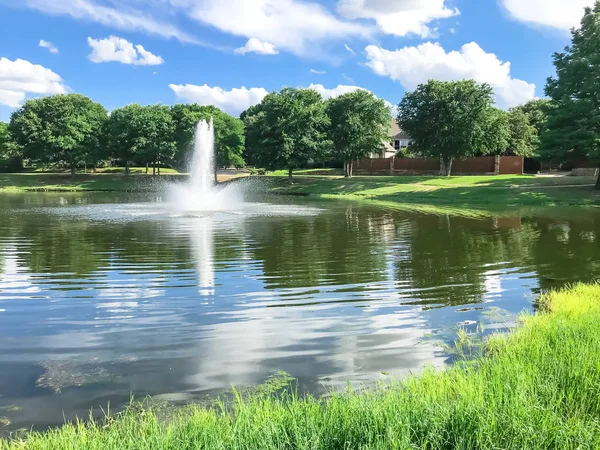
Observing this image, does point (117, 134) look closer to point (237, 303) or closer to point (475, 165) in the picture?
point (475, 165)

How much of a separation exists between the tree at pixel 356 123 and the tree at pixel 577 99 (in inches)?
978

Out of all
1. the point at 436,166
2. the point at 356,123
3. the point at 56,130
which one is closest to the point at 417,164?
the point at 436,166

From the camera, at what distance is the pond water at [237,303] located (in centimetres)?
630

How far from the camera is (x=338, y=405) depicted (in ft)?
14.2

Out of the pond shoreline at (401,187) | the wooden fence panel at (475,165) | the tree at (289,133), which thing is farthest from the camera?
the wooden fence panel at (475,165)

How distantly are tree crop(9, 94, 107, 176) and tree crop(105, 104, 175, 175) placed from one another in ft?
11.0

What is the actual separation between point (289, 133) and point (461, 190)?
75.5 feet

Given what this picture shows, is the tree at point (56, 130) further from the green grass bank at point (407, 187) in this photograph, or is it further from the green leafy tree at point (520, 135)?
the green leafy tree at point (520, 135)

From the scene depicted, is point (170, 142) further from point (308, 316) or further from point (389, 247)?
point (308, 316)

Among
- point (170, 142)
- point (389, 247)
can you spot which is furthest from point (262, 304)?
point (170, 142)

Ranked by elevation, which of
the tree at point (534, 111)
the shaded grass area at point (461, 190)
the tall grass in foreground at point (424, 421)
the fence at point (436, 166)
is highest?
the tree at point (534, 111)

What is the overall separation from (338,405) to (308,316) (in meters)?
4.57

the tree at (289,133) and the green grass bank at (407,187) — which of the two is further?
the tree at (289,133)

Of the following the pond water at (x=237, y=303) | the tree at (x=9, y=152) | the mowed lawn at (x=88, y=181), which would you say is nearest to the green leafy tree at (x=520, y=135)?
the mowed lawn at (x=88, y=181)
